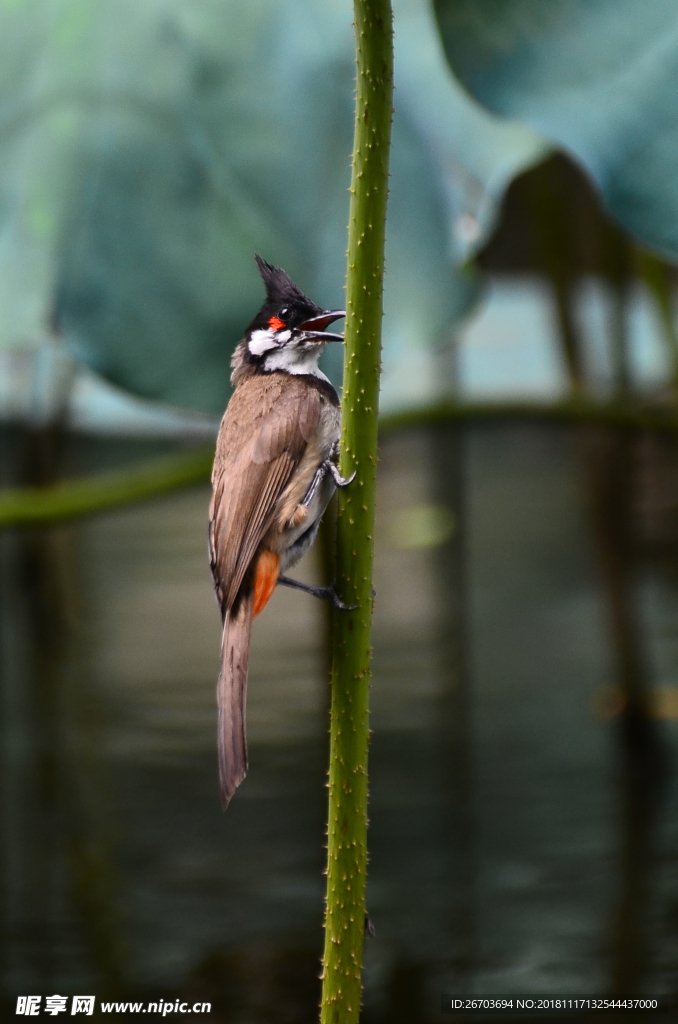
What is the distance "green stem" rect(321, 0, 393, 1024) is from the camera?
29 centimetres

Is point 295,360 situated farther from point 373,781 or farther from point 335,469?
point 373,781

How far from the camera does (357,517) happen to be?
30 cm

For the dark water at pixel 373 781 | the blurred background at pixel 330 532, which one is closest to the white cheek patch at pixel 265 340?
the blurred background at pixel 330 532

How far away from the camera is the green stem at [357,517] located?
292 mm

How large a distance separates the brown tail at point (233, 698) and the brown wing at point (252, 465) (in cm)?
1

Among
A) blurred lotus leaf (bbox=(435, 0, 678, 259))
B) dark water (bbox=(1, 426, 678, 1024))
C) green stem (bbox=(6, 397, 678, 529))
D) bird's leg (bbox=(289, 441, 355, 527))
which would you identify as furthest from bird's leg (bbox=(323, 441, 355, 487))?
dark water (bbox=(1, 426, 678, 1024))

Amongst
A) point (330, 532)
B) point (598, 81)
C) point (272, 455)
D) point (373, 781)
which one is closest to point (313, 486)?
point (272, 455)

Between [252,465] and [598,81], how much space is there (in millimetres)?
224

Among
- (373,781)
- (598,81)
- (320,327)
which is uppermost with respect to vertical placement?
(598,81)

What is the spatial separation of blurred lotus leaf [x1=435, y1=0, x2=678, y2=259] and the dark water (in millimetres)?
606

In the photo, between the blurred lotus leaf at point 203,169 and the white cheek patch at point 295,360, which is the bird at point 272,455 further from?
the blurred lotus leaf at point 203,169

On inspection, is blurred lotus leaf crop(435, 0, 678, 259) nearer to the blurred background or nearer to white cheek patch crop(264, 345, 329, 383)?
the blurred background

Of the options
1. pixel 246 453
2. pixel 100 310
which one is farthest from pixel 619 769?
pixel 246 453

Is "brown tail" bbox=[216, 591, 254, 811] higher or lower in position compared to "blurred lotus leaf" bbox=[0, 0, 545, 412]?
lower
